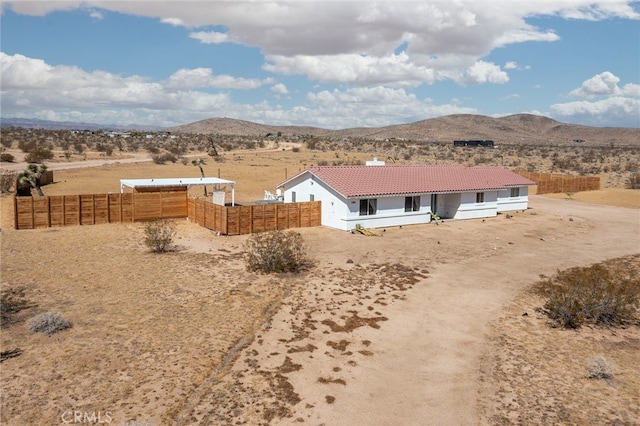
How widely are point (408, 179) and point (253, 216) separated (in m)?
12.0

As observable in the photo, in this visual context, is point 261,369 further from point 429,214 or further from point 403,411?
point 429,214

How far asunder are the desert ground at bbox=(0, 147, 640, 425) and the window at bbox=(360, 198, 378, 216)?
4837 millimetres

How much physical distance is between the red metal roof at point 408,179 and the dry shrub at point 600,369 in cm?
1875

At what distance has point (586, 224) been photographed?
3653 centimetres

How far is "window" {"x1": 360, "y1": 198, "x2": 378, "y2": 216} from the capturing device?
1241 inches

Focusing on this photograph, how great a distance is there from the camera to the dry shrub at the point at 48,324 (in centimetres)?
1402

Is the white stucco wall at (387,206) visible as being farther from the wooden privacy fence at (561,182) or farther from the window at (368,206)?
the wooden privacy fence at (561,182)

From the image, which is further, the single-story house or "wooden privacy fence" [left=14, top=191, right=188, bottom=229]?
the single-story house

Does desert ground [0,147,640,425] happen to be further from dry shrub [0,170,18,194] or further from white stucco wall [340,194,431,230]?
dry shrub [0,170,18,194]

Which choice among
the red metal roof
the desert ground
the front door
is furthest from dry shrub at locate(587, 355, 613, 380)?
the front door

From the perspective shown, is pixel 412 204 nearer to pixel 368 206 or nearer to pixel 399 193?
pixel 399 193

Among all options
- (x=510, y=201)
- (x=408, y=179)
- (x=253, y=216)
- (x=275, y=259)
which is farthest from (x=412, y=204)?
(x=275, y=259)

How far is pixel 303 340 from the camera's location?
1465 centimetres

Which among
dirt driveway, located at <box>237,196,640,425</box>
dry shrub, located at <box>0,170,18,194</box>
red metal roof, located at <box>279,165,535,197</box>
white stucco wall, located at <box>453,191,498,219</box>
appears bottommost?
dirt driveway, located at <box>237,196,640,425</box>
